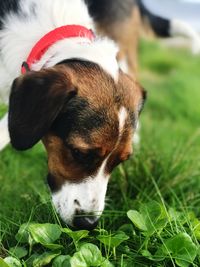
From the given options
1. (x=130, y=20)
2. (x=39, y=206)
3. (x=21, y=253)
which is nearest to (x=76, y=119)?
(x=39, y=206)

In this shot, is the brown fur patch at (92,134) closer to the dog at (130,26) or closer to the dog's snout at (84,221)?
the dog's snout at (84,221)

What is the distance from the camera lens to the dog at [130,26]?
500 centimetres

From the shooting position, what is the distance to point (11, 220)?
10.6 ft

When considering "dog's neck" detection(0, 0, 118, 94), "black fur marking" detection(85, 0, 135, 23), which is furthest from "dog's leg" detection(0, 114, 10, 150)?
"black fur marking" detection(85, 0, 135, 23)

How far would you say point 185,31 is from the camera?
539 cm

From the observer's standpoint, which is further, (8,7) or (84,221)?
(8,7)

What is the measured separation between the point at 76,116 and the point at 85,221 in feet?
1.90

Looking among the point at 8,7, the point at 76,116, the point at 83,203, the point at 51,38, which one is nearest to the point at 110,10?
the point at 8,7

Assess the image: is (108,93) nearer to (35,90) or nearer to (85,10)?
(35,90)

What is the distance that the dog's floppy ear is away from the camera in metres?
3.05

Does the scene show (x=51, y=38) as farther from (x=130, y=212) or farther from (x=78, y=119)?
(x=130, y=212)

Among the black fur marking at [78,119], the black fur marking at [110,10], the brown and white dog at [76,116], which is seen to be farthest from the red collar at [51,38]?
the black fur marking at [110,10]

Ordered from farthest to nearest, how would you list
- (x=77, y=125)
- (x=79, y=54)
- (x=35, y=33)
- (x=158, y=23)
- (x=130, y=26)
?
(x=158, y=23) < (x=130, y=26) < (x=35, y=33) < (x=79, y=54) < (x=77, y=125)

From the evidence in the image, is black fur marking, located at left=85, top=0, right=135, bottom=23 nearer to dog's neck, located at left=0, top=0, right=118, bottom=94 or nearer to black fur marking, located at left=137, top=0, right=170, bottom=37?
black fur marking, located at left=137, top=0, right=170, bottom=37
